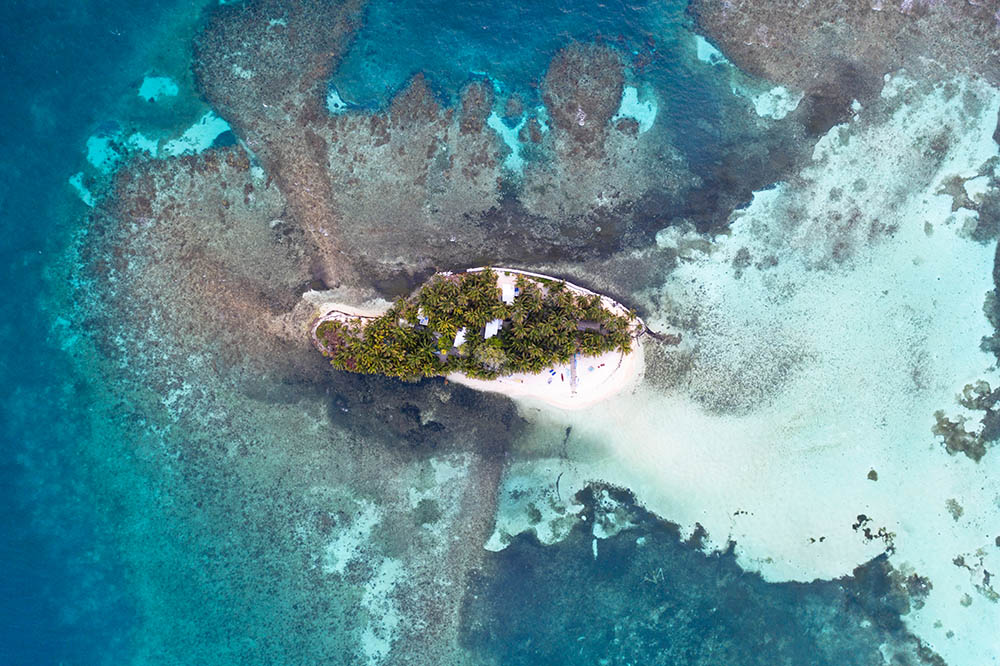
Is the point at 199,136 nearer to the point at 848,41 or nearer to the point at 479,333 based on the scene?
the point at 479,333

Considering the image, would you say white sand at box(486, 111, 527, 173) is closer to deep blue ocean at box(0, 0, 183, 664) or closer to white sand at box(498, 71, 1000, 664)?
white sand at box(498, 71, 1000, 664)

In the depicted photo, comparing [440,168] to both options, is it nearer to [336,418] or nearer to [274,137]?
[274,137]

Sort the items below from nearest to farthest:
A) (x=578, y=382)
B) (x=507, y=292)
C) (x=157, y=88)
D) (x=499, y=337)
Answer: (x=499, y=337) → (x=507, y=292) → (x=578, y=382) → (x=157, y=88)

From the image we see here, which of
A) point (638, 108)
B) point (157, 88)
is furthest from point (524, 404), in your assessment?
point (157, 88)

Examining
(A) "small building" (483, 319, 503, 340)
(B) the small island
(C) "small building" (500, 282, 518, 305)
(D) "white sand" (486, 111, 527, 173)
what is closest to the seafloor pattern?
(D) "white sand" (486, 111, 527, 173)

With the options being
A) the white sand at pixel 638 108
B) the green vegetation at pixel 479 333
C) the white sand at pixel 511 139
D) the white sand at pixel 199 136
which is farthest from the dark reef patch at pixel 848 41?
the white sand at pixel 199 136

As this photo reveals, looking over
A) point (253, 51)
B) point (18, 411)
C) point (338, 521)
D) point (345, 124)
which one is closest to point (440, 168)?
point (345, 124)

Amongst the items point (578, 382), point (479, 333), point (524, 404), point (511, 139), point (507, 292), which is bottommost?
point (524, 404)
